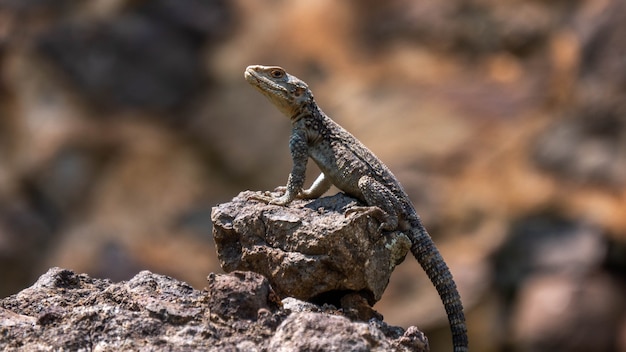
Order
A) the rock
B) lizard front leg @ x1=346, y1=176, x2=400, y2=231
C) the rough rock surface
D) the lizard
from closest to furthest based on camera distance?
the rough rock surface
the rock
lizard front leg @ x1=346, y1=176, x2=400, y2=231
the lizard

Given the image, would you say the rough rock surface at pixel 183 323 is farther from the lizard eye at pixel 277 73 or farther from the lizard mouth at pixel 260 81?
the lizard eye at pixel 277 73

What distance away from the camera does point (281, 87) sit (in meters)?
7.50

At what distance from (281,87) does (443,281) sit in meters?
2.07

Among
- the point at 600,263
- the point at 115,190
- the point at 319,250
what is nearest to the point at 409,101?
the point at 600,263

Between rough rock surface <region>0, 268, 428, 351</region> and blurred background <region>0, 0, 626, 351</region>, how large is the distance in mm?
11536

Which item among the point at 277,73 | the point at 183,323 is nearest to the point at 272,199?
the point at 277,73

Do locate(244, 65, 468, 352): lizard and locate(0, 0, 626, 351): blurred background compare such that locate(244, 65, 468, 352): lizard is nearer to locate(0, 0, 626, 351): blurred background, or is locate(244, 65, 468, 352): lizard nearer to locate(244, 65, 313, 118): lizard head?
locate(244, 65, 313, 118): lizard head

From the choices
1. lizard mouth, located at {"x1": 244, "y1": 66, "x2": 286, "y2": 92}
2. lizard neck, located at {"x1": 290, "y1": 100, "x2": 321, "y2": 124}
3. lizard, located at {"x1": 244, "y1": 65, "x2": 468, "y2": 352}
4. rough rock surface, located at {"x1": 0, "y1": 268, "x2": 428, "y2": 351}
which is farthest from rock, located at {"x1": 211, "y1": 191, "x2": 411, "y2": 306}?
lizard mouth, located at {"x1": 244, "y1": 66, "x2": 286, "y2": 92}

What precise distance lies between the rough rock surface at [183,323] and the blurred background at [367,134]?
1154cm

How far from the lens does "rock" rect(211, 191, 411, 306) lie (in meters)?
6.28

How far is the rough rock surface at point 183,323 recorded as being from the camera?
17.4 feet

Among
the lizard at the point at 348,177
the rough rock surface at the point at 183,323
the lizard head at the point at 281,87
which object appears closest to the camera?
the rough rock surface at the point at 183,323

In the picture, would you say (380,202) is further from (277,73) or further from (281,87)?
(277,73)

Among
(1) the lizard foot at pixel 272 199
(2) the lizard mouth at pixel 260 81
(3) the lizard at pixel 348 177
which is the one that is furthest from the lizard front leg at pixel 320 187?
(2) the lizard mouth at pixel 260 81
